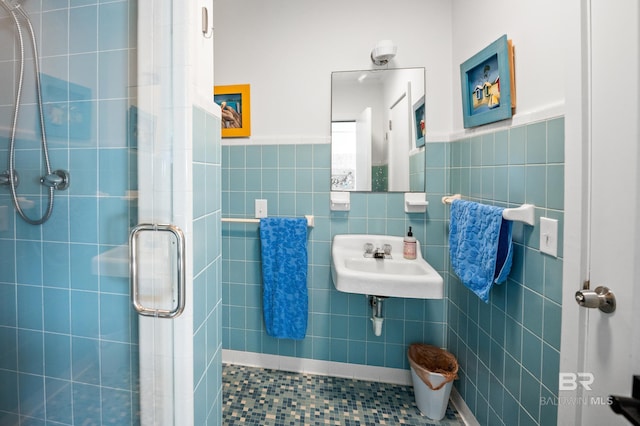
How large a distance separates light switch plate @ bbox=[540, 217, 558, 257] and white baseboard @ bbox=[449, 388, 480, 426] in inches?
39.6

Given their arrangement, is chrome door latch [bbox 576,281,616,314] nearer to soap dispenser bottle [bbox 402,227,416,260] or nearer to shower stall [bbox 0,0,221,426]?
soap dispenser bottle [bbox 402,227,416,260]

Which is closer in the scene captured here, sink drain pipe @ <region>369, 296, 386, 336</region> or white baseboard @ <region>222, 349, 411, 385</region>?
sink drain pipe @ <region>369, 296, 386, 336</region>

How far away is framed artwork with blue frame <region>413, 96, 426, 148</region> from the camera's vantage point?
166 centimetres

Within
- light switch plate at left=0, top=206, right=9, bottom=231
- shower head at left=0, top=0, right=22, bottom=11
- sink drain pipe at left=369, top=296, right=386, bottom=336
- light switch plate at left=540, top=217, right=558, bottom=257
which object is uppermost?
shower head at left=0, top=0, right=22, bottom=11

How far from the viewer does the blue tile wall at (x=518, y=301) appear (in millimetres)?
894

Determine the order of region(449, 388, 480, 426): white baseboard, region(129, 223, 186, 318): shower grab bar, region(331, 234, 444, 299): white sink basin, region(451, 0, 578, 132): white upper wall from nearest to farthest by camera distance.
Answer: region(129, 223, 186, 318): shower grab bar, region(451, 0, 578, 132): white upper wall, region(331, 234, 444, 299): white sink basin, region(449, 388, 480, 426): white baseboard

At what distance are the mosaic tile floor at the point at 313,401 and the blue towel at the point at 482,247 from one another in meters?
0.85

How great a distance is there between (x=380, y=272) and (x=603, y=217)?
1.01 meters

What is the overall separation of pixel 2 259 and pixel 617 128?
6.24 feet

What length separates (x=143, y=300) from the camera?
801 mm

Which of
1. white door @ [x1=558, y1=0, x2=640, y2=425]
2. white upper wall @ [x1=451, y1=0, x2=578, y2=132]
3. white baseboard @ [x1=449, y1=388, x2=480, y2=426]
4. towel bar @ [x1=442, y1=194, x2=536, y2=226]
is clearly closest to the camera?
white door @ [x1=558, y1=0, x2=640, y2=425]

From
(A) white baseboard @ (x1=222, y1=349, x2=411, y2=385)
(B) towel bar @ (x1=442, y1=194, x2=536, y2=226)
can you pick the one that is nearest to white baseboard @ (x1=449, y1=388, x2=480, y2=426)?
(A) white baseboard @ (x1=222, y1=349, x2=411, y2=385)

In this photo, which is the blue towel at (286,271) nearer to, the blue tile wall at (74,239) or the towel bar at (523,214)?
the blue tile wall at (74,239)

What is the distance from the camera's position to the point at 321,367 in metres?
1.80
